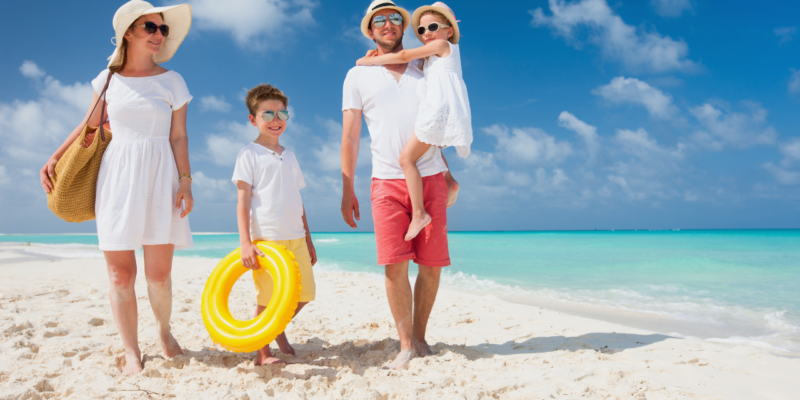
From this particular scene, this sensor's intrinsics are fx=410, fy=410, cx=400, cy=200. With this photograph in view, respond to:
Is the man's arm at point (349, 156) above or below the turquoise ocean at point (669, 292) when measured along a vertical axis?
above

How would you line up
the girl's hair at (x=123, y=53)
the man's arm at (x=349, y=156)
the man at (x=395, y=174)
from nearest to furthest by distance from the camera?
the girl's hair at (x=123, y=53)
the man at (x=395, y=174)
the man's arm at (x=349, y=156)

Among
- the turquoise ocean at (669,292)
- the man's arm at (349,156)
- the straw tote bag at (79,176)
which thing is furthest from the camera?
the turquoise ocean at (669,292)

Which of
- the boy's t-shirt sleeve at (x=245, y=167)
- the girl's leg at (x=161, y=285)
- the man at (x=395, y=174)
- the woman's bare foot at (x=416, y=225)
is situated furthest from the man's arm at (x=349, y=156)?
the girl's leg at (x=161, y=285)

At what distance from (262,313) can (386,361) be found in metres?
0.85

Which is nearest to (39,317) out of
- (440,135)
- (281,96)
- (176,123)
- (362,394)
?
(176,123)

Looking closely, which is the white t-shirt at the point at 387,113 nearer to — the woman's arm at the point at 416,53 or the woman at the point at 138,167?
the woman's arm at the point at 416,53

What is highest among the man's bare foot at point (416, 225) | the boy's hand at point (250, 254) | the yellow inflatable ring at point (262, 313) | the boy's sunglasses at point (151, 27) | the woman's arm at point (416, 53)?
the boy's sunglasses at point (151, 27)

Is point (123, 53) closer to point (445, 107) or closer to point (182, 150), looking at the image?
point (182, 150)

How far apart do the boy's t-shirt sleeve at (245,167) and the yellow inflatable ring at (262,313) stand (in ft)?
1.32

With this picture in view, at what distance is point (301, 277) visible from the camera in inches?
98.8

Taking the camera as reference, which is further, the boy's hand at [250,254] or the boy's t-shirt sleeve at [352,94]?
the boy's t-shirt sleeve at [352,94]

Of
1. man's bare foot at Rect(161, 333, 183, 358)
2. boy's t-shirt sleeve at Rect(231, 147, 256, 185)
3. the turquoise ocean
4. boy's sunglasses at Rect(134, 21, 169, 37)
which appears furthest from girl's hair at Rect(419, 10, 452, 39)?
the turquoise ocean

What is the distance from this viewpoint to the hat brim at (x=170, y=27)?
2.32 m

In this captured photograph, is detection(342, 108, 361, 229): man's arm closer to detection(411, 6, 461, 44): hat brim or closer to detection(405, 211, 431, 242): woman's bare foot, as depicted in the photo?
detection(405, 211, 431, 242): woman's bare foot
